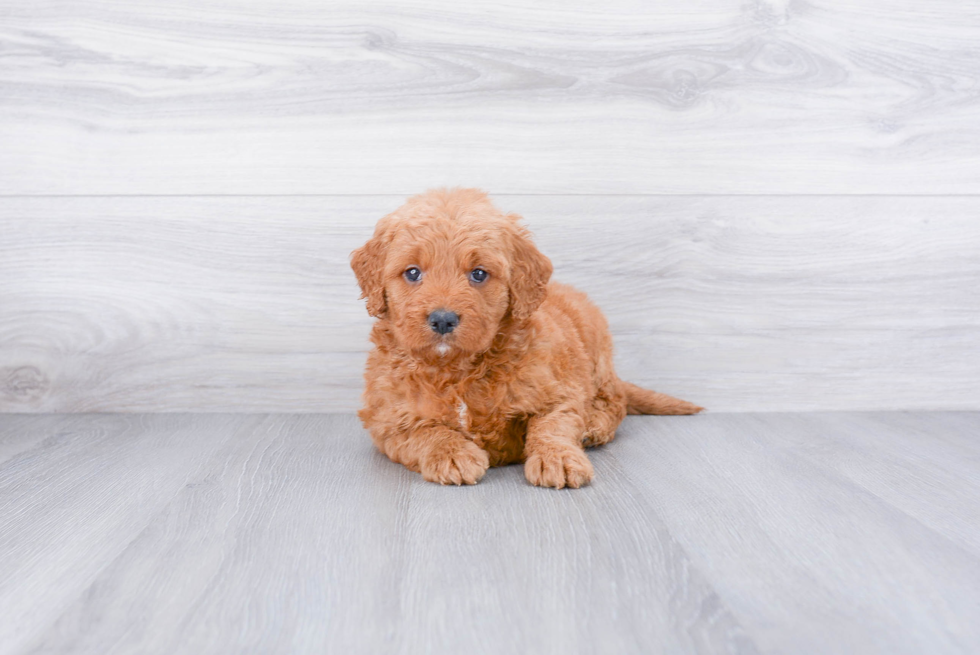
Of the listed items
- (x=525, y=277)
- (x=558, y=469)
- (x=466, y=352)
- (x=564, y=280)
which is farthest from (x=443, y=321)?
(x=564, y=280)

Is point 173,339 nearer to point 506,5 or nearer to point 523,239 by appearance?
point 523,239

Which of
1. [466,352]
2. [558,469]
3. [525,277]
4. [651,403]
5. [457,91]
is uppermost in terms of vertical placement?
[457,91]

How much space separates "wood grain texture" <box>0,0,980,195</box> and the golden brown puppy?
64 cm

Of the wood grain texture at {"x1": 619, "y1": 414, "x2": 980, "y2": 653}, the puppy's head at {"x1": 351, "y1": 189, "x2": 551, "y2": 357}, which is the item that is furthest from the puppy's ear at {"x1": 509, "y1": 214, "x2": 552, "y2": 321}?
the wood grain texture at {"x1": 619, "y1": 414, "x2": 980, "y2": 653}

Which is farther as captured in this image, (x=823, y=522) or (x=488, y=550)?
(x=823, y=522)

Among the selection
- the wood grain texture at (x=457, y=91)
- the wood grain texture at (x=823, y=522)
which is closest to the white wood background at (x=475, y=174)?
the wood grain texture at (x=457, y=91)

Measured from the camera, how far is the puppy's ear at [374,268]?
5.84 feet

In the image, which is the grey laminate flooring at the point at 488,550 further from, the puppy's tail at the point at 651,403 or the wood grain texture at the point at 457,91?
the wood grain texture at the point at 457,91

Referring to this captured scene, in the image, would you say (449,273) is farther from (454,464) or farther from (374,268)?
(454,464)

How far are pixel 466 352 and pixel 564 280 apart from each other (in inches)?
31.4

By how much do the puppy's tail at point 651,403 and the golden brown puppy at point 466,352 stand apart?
411 millimetres

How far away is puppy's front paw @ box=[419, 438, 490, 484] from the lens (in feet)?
5.52

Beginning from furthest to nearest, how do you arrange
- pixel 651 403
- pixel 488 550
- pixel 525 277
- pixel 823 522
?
pixel 651 403 → pixel 525 277 → pixel 823 522 → pixel 488 550

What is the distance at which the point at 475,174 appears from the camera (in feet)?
7.84
